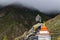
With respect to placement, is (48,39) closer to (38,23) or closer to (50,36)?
(50,36)

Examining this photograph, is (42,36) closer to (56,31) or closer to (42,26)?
(42,26)

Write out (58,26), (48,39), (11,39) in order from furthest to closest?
(11,39), (58,26), (48,39)

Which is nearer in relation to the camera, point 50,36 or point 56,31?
point 50,36

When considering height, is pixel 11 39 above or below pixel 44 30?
above

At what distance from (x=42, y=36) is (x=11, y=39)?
440 feet

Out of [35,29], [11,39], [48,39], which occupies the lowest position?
[48,39]

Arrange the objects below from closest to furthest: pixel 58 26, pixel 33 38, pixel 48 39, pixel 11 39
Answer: pixel 48 39, pixel 33 38, pixel 58 26, pixel 11 39

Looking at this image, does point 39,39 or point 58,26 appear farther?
point 58,26

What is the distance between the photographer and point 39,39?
53.5 metres

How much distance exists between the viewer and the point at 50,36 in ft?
174

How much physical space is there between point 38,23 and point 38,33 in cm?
556

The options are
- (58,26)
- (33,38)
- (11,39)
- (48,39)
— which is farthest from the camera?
(11,39)

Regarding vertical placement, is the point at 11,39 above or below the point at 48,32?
above

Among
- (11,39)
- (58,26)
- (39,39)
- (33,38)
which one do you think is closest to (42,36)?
(39,39)
